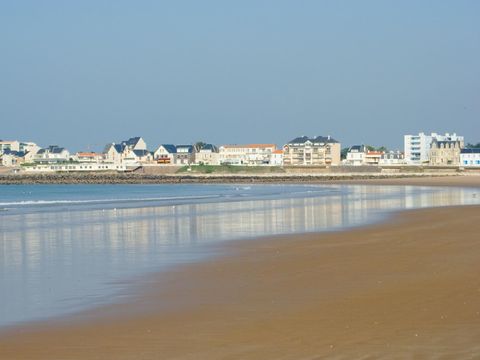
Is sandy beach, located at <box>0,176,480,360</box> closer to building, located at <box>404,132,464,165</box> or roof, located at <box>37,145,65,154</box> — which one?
building, located at <box>404,132,464,165</box>

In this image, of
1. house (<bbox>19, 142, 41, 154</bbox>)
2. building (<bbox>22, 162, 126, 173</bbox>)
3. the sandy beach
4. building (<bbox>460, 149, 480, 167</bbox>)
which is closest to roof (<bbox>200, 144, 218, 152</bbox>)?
building (<bbox>22, 162, 126, 173</bbox>)

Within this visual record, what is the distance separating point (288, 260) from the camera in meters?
14.5

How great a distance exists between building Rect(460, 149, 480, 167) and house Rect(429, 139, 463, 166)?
313 centimetres

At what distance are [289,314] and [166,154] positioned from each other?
425 feet

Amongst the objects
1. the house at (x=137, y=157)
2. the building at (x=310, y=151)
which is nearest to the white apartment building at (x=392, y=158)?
the building at (x=310, y=151)

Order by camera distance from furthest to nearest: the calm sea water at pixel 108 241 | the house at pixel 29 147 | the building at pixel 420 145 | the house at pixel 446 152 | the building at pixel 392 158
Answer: the house at pixel 29 147 < the building at pixel 420 145 < the building at pixel 392 158 < the house at pixel 446 152 < the calm sea water at pixel 108 241

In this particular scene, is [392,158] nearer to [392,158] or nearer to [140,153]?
[392,158]

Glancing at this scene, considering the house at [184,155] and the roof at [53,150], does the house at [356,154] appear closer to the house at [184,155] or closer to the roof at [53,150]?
the house at [184,155]

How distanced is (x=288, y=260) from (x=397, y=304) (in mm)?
5120

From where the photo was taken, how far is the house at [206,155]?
452ft

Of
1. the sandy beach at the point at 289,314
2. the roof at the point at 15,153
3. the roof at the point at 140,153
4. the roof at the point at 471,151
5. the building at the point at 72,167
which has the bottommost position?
the building at the point at 72,167

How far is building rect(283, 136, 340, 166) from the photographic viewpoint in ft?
426

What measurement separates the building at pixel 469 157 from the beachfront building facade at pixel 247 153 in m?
36.3

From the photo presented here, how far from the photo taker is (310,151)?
130 m
